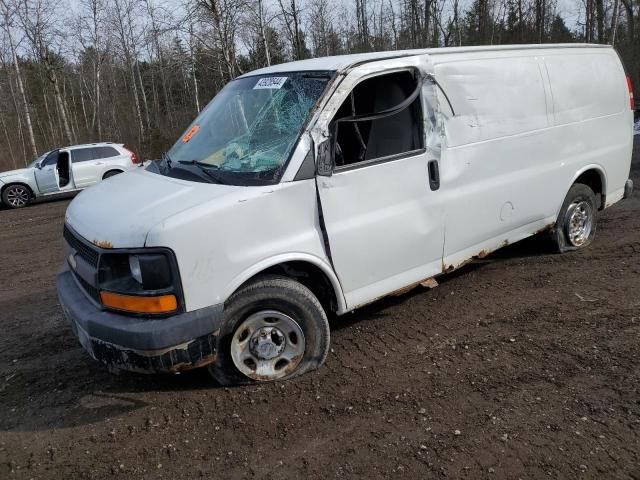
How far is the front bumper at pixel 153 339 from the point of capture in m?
2.93

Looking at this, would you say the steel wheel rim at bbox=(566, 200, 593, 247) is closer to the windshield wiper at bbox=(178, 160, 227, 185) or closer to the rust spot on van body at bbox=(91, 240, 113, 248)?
the windshield wiper at bbox=(178, 160, 227, 185)

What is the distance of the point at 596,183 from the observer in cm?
584

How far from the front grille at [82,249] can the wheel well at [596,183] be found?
5005mm

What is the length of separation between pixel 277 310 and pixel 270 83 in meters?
1.80

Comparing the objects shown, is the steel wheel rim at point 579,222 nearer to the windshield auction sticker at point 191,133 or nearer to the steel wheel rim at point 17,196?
the windshield auction sticker at point 191,133

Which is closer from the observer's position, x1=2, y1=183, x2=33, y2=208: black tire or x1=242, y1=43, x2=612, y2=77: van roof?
x1=242, y1=43, x2=612, y2=77: van roof

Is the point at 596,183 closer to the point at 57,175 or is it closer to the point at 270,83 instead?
the point at 270,83

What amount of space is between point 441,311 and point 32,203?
1449 centimetres

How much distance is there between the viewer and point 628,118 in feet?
19.5

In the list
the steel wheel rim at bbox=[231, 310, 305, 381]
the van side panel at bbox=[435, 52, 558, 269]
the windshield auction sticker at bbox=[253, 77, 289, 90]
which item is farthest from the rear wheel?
the van side panel at bbox=[435, 52, 558, 269]

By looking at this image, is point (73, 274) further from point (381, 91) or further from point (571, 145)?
point (571, 145)

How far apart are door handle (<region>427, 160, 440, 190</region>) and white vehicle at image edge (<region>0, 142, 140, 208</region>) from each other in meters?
12.6

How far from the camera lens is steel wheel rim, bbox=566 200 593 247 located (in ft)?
18.2

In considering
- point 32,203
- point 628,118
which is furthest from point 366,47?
point 628,118
